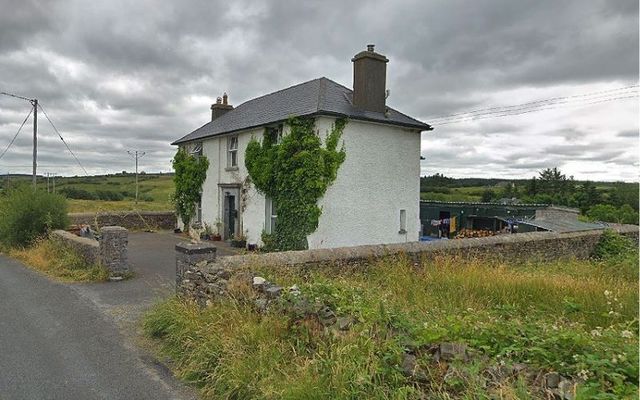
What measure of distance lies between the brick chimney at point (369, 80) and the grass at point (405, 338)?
33.5ft

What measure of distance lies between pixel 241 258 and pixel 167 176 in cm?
8614

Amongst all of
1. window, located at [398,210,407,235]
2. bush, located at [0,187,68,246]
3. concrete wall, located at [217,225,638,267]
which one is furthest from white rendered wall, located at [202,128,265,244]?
concrete wall, located at [217,225,638,267]

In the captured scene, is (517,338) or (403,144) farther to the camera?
(403,144)

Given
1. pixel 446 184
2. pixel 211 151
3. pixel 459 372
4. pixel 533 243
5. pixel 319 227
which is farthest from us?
pixel 446 184

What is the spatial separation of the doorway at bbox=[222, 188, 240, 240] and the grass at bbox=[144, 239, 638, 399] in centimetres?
1250

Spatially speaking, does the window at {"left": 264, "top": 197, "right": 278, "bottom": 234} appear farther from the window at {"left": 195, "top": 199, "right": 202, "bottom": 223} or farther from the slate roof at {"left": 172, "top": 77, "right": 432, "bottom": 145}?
the window at {"left": 195, "top": 199, "right": 202, "bottom": 223}

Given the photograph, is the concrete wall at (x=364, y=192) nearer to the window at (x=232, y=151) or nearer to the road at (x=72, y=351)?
the window at (x=232, y=151)

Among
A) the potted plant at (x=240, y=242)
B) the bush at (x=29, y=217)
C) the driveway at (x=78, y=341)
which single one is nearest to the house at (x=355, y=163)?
the potted plant at (x=240, y=242)

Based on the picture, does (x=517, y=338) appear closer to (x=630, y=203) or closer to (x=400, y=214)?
(x=400, y=214)

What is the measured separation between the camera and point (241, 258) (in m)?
7.45

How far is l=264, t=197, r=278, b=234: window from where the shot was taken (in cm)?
1734

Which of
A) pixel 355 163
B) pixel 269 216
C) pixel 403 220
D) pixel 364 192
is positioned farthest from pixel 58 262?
pixel 403 220

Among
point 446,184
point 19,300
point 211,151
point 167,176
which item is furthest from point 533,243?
point 167,176

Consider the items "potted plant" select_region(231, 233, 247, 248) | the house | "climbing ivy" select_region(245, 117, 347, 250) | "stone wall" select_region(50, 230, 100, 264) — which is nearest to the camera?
"stone wall" select_region(50, 230, 100, 264)
